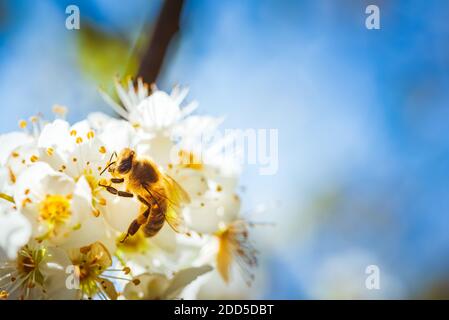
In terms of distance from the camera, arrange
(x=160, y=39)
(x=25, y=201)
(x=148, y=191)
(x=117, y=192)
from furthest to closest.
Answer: (x=160, y=39) < (x=148, y=191) < (x=117, y=192) < (x=25, y=201)

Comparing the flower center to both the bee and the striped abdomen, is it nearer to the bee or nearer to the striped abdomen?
the bee

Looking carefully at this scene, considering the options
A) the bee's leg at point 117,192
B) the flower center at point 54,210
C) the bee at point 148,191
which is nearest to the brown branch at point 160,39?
the bee at point 148,191

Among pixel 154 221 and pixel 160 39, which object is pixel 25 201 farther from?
pixel 160 39

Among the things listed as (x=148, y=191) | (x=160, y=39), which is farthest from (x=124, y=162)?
(x=160, y=39)

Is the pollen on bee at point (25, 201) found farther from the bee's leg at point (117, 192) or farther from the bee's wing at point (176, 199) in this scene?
the bee's wing at point (176, 199)

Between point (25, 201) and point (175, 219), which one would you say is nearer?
point (25, 201)

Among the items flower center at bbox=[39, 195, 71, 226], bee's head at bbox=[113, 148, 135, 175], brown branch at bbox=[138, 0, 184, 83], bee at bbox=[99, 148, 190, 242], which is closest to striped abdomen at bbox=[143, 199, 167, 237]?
bee at bbox=[99, 148, 190, 242]
